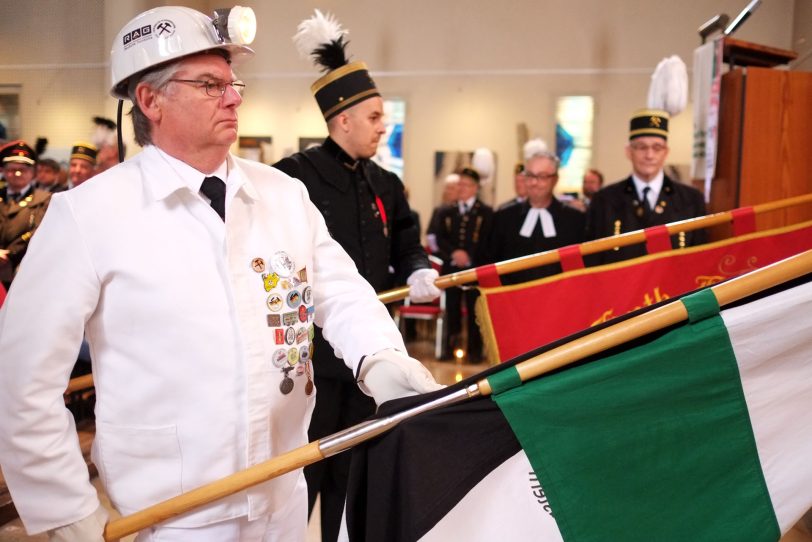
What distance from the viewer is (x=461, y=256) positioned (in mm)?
8273

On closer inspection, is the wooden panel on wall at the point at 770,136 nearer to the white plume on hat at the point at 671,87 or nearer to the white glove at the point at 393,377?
the white plume on hat at the point at 671,87

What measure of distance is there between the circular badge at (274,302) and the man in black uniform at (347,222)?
113 centimetres

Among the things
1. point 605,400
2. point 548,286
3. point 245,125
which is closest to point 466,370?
point 548,286

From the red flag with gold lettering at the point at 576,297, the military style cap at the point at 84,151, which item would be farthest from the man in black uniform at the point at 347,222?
the military style cap at the point at 84,151

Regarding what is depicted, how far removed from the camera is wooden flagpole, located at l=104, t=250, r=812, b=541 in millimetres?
1407

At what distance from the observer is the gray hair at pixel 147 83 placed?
1.76 meters

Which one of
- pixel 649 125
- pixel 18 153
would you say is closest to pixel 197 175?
pixel 649 125

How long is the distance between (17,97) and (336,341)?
129 inches

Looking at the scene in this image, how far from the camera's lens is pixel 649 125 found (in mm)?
4395

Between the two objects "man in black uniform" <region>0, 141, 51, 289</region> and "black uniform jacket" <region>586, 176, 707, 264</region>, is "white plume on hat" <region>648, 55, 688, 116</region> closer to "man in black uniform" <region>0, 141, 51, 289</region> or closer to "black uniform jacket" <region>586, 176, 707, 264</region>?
"black uniform jacket" <region>586, 176, 707, 264</region>

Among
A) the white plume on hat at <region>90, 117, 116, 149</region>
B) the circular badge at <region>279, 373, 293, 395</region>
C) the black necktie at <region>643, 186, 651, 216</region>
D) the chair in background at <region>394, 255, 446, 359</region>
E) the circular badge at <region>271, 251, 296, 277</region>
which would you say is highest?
the white plume on hat at <region>90, 117, 116, 149</region>

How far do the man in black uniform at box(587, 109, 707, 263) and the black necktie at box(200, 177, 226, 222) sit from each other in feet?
8.66

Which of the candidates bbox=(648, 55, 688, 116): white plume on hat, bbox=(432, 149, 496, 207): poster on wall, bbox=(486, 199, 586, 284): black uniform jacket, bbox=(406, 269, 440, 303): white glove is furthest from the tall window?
bbox=(406, 269, 440, 303): white glove

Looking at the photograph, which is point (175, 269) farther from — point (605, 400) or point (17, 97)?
point (17, 97)
